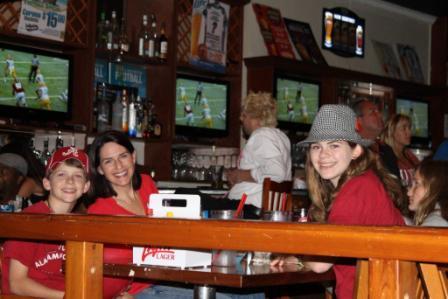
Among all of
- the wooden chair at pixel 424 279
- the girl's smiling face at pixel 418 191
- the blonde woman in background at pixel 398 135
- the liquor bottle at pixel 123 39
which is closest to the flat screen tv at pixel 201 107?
the liquor bottle at pixel 123 39

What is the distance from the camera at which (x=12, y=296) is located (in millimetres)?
2195

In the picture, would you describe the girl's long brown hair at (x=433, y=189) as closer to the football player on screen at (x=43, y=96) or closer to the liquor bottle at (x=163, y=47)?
the football player on screen at (x=43, y=96)

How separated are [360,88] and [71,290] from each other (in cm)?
734

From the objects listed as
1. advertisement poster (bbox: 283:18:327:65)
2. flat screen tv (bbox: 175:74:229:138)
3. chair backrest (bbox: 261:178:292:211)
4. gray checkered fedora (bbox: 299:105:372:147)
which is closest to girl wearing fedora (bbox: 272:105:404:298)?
gray checkered fedora (bbox: 299:105:372:147)

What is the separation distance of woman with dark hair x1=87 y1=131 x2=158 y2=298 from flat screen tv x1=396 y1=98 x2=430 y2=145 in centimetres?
637

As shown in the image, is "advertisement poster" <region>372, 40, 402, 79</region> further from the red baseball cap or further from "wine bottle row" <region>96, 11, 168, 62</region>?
the red baseball cap

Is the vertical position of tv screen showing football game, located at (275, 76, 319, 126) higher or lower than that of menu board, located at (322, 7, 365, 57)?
lower

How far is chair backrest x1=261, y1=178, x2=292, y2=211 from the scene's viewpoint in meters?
4.50

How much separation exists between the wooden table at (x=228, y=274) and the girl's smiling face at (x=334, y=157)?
0.46m

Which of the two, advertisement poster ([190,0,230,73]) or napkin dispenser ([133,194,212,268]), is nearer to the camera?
napkin dispenser ([133,194,212,268])

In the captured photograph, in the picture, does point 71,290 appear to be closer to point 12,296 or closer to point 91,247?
point 91,247

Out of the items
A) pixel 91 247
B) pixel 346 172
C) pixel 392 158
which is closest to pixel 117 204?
pixel 346 172

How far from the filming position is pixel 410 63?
9789 mm

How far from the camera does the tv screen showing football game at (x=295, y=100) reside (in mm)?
7750
